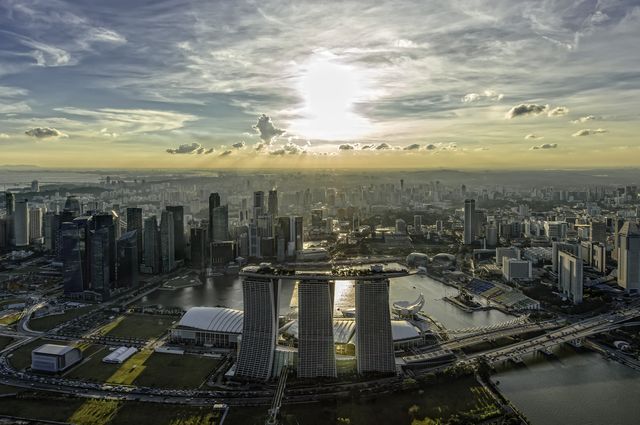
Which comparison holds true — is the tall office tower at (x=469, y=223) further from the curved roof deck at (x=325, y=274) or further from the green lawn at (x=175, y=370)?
the green lawn at (x=175, y=370)

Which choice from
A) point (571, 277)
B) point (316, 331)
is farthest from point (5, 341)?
point (571, 277)

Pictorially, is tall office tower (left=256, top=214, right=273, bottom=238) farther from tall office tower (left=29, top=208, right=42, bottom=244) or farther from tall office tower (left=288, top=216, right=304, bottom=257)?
tall office tower (left=29, top=208, right=42, bottom=244)

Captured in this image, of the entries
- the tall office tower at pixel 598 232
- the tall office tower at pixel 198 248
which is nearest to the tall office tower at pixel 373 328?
the tall office tower at pixel 198 248

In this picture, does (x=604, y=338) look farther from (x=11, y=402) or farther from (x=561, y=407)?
(x=11, y=402)

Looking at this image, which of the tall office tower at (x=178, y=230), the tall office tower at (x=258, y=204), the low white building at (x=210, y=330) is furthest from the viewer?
the tall office tower at (x=258, y=204)

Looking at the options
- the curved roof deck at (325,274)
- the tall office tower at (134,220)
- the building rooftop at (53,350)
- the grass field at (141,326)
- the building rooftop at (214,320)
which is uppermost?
the tall office tower at (134,220)

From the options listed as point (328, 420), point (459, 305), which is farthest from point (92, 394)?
point (459, 305)
